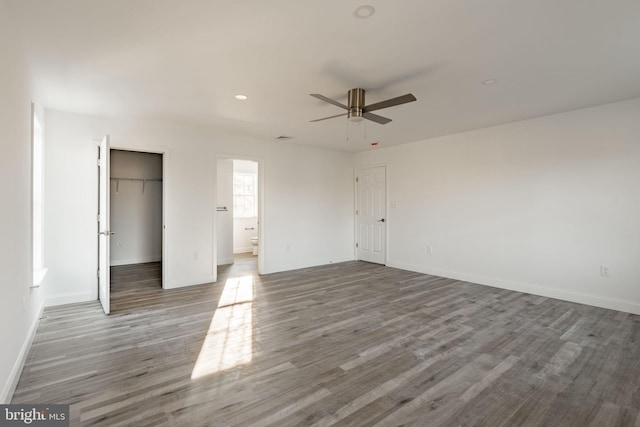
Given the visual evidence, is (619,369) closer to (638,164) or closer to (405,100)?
(638,164)

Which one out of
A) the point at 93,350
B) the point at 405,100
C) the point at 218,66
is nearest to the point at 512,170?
the point at 405,100

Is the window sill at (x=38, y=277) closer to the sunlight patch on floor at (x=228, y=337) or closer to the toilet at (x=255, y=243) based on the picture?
the sunlight patch on floor at (x=228, y=337)

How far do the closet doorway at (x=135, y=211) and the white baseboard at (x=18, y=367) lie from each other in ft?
10.4

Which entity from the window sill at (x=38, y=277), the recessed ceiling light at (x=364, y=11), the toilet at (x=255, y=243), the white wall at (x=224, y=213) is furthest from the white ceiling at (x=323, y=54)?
the toilet at (x=255, y=243)

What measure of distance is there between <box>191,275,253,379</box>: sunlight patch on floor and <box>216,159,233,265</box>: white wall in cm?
237

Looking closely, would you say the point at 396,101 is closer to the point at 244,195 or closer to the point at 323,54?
the point at 323,54

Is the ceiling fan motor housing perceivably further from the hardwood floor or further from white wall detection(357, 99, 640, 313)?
white wall detection(357, 99, 640, 313)

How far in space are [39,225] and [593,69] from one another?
20.3 feet

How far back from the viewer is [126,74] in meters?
2.97

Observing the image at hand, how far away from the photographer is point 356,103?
3203mm

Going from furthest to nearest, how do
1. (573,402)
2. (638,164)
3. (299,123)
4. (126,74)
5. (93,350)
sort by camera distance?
(299,123)
(638,164)
(126,74)
(93,350)
(573,402)

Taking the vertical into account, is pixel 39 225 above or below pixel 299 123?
below

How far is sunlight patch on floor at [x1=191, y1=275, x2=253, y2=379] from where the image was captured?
8.29ft

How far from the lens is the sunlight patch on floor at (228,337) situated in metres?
2.53
